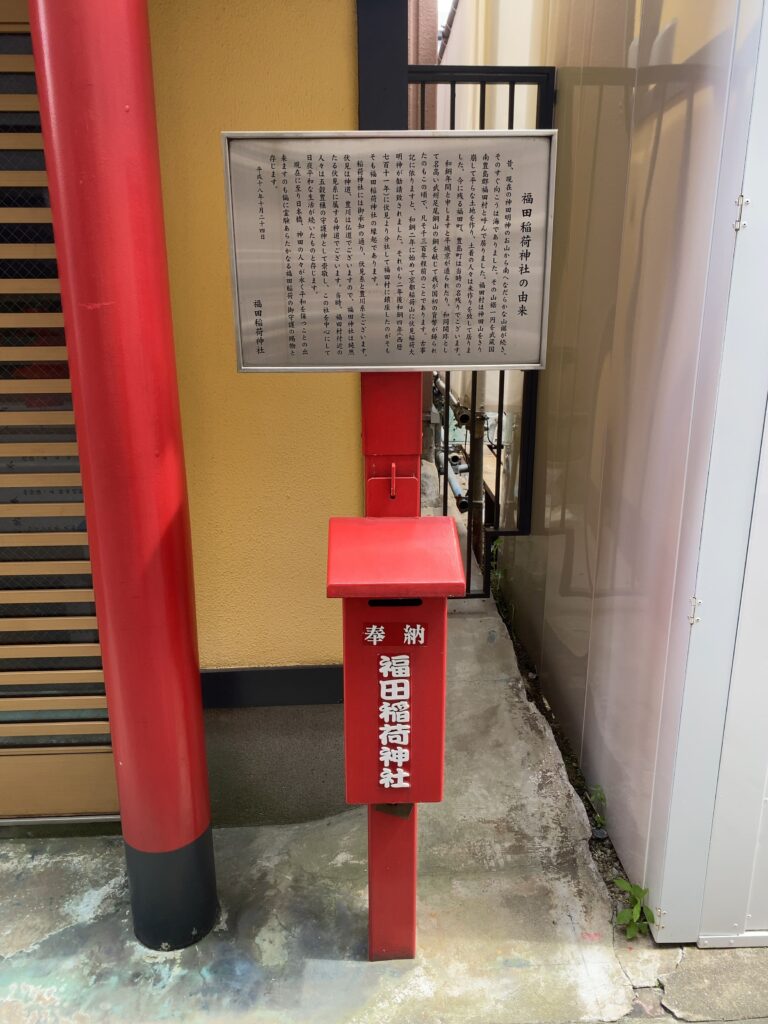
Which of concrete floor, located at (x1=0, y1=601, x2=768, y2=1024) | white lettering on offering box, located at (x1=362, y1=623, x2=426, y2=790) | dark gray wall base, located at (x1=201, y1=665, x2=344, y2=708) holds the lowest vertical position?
concrete floor, located at (x1=0, y1=601, x2=768, y2=1024)

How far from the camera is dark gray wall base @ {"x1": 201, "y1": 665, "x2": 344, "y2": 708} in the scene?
3.42 metres

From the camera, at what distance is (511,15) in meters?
5.36

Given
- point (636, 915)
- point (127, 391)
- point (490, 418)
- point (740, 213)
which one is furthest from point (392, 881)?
point (490, 418)

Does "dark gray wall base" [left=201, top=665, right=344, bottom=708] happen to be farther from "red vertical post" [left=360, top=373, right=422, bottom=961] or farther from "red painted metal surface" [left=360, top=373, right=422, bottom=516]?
"red painted metal surface" [left=360, top=373, right=422, bottom=516]

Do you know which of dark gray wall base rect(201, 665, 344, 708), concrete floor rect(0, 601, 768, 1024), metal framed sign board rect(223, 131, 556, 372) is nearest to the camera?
metal framed sign board rect(223, 131, 556, 372)

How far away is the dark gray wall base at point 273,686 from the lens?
3424 millimetres

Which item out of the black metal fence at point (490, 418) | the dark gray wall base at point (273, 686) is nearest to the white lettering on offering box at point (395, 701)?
the dark gray wall base at point (273, 686)

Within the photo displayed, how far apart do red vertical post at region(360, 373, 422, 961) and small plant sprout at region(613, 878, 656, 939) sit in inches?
32.0

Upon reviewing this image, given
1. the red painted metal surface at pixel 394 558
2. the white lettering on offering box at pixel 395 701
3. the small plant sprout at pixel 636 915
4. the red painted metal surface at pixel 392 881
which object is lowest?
the small plant sprout at pixel 636 915

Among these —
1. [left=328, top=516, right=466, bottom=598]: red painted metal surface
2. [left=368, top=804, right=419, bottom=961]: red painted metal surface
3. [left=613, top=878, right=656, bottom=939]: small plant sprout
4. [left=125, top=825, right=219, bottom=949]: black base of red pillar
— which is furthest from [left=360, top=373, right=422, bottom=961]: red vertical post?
[left=613, top=878, right=656, bottom=939]: small plant sprout

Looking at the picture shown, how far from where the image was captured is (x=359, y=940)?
2.96 meters

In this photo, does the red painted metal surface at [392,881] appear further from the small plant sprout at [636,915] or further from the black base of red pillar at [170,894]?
the small plant sprout at [636,915]

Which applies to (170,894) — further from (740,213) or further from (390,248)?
(740,213)

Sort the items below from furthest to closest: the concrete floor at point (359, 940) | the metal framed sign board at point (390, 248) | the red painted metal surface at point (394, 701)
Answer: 1. the concrete floor at point (359, 940)
2. the red painted metal surface at point (394, 701)
3. the metal framed sign board at point (390, 248)
